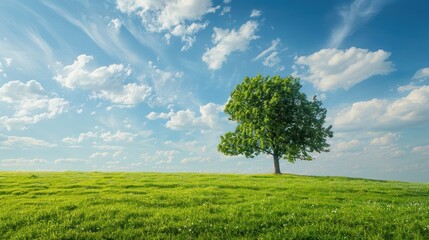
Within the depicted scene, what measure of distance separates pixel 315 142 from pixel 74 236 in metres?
47.6

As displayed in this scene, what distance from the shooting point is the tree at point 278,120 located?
174ft

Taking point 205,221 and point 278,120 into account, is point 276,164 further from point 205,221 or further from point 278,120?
point 205,221

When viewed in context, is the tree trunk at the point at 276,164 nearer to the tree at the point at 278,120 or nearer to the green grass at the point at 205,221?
the tree at the point at 278,120

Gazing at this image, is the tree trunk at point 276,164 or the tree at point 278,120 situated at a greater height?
the tree at point 278,120

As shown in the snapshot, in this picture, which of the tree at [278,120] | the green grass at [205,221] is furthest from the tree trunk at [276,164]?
the green grass at [205,221]

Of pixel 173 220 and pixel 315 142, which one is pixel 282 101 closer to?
pixel 315 142

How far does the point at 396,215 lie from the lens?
13.9 meters

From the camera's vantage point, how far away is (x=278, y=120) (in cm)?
5353

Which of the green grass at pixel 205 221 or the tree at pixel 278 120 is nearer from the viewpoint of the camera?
the green grass at pixel 205 221

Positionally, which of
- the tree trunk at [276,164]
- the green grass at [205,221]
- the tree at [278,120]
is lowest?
the green grass at [205,221]

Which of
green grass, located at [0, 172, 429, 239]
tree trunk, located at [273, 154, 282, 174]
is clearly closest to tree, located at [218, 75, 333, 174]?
tree trunk, located at [273, 154, 282, 174]

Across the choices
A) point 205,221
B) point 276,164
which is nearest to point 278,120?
point 276,164

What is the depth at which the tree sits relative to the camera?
53.1 metres

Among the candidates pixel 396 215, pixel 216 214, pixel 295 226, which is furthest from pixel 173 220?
pixel 396 215
